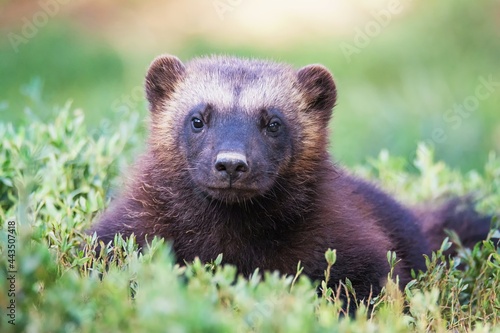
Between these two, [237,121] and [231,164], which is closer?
[231,164]

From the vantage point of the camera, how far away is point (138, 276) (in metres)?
4.42

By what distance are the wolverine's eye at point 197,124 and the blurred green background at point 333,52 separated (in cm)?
515

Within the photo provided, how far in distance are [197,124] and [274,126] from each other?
1.87ft

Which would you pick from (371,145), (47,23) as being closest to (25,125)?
(371,145)

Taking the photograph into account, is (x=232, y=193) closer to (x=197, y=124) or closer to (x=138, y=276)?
(x=197, y=124)

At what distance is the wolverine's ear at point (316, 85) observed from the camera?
693cm

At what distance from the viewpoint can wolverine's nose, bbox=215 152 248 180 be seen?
574 cm

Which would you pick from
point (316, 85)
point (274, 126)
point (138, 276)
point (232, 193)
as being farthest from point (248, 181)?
point (138, 276)

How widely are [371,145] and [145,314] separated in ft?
32.2

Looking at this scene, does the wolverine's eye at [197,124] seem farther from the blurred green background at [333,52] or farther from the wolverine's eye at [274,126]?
the blurred green background at [333,52]

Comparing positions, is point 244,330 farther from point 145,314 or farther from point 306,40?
point 306,40

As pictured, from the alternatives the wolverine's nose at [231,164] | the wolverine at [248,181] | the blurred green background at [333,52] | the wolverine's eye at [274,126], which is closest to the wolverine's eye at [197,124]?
the wolverine at [248,181]

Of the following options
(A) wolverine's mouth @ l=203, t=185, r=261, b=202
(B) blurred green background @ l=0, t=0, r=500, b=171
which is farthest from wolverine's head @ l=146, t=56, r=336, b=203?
(B) blurred green background @ l=0, t=0, r=500, b=171

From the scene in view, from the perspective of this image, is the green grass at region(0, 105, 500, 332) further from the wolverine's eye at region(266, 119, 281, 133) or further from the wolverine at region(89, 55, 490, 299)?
the wolverine's eye at region(266, 119, 281, 133)
